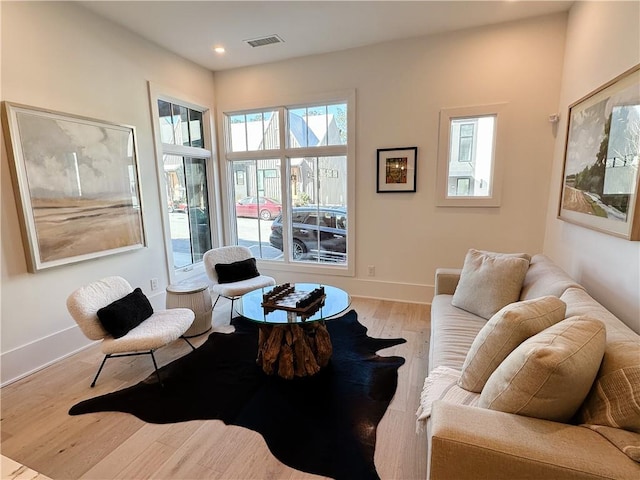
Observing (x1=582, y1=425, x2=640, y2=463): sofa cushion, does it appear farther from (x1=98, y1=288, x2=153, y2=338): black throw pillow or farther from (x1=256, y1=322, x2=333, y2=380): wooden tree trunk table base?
(x1=98, y1=288, x2=153, y2=338): black throw pillow

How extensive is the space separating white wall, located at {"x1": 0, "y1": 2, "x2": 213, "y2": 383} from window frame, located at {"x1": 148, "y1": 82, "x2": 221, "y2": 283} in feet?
0.24

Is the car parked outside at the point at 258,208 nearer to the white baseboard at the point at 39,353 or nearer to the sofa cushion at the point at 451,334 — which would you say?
the white baseboard at the point at 39,353

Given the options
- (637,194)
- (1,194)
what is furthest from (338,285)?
(1,194)

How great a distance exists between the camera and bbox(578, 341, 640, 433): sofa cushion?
100 cm

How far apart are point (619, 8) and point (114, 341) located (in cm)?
397

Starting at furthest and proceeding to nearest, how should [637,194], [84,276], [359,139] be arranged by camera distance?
[359,139], [84,276], [637,194]

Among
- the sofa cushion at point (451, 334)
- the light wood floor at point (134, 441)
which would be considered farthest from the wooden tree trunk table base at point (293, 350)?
the sofa cushion at point (451, 334)

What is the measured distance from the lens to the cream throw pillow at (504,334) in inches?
51.9

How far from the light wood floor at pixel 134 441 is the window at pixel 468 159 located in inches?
75.7

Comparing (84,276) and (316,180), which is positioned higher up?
(316,180)

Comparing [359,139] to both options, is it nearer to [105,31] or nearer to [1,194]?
[105,31]

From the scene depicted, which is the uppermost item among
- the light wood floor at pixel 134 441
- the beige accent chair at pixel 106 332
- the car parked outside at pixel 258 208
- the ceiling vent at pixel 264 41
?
the ceiling vent at pixel 264 41

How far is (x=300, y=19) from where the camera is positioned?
2988 mm

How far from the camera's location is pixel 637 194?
170 cm
